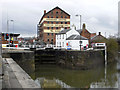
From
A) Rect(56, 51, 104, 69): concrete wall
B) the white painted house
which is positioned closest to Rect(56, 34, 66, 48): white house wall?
the white painted house

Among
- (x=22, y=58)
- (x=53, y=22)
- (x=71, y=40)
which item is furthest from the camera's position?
(x=53, y=22)

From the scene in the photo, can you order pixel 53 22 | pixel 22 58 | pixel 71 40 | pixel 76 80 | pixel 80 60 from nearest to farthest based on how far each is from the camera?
pixel 76 80
pixel 22 58
pixel 80 60
pixel 71 40
pixel 53 22

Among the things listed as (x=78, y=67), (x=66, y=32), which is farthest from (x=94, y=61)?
(x=66, y=32)

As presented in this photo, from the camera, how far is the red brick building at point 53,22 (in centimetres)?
5438

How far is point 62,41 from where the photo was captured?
40.1m

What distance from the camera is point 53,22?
55438 mm

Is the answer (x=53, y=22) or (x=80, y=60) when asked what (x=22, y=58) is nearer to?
(x=80, y=60)

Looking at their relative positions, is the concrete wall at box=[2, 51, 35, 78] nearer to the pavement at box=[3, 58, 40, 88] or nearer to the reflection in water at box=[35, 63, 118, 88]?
the reflection in water at box=[35, 63, 118, 88]

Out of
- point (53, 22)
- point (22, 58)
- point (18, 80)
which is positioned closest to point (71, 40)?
point (22, 58)

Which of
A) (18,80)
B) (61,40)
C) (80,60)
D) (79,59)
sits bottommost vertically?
(80,60)

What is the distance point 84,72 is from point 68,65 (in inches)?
126

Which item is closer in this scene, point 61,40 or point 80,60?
point 80,60

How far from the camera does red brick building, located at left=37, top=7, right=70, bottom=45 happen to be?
2141 inches

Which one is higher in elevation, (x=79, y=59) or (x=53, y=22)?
(x=53, y=22)
